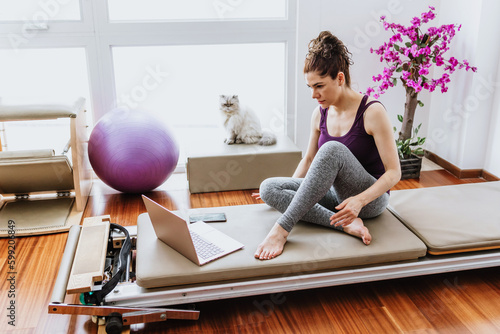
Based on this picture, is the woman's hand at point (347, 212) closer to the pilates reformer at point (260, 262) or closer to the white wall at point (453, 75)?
the pilates reformer at point (260, 262)

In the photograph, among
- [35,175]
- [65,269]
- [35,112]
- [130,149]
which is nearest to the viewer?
[65,269]

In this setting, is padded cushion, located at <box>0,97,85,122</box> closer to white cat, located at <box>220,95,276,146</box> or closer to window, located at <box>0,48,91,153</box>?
window, located at <box>0,48,91,153</box>

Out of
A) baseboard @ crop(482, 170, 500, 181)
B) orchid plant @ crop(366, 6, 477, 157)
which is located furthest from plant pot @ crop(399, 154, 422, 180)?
baseboard @ crop(482, 170, 500, 181)

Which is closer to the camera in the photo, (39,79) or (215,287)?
(215,287)

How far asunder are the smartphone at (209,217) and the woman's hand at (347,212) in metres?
0.52

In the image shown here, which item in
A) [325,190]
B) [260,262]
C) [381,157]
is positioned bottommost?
[260,262]

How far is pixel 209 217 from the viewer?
82.8 inches

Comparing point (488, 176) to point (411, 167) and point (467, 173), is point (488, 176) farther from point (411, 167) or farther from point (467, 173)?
point (411, 167)

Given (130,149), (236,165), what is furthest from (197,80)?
(130,149)

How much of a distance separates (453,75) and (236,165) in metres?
1.58

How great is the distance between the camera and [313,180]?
1822mm

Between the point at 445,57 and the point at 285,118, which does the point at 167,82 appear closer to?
the point at 285,118

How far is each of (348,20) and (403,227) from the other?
5.77 ft

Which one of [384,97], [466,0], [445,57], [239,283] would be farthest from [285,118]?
[239,283]
